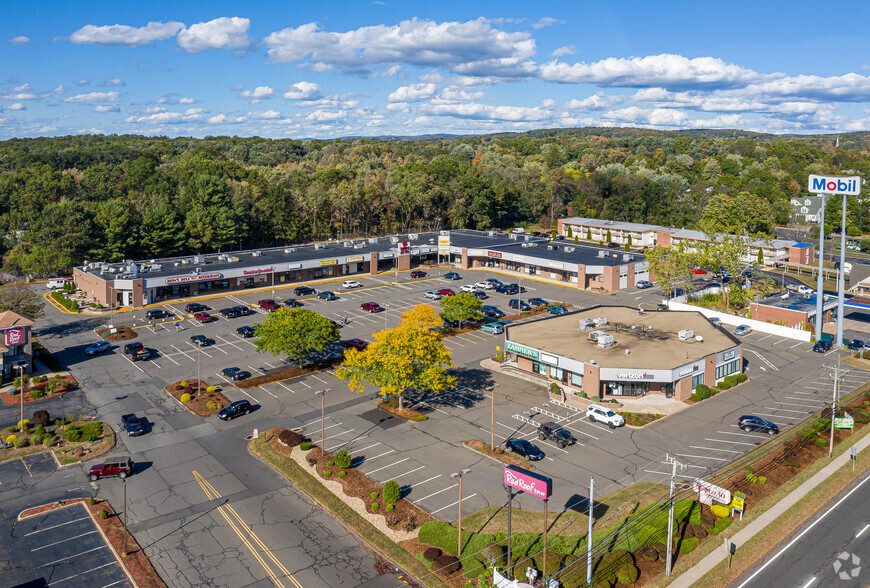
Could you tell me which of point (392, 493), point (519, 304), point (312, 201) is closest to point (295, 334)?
point (392, 493)

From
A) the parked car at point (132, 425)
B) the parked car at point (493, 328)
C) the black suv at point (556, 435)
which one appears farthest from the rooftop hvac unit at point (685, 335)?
the parked car at point (132, 425)

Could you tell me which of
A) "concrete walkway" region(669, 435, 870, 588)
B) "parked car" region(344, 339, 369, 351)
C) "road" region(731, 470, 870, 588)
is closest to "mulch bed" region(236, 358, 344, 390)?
"parked car" region(344, 339, 369, 351)

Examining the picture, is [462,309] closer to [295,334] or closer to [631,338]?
[631,338]

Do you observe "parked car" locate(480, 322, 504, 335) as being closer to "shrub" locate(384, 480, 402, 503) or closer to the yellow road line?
"shrub" locate(384, 480, 402, 503)

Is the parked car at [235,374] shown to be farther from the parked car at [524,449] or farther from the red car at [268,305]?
the parked car at [524,449]

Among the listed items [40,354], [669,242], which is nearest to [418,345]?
[40,354]
